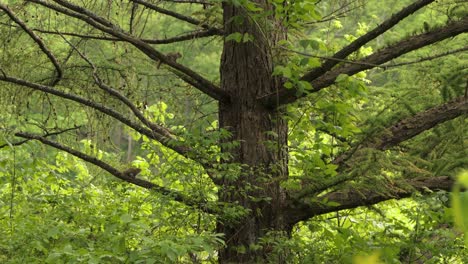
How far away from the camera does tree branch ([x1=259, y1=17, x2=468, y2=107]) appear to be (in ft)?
13.5

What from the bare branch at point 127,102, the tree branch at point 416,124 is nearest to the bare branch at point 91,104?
the bare branch at point 127,102

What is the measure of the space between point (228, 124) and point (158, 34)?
29.3 metres

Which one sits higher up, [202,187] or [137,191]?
[137,191]

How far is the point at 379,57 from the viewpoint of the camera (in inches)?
174

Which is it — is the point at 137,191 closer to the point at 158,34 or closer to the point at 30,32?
the point at 30,32

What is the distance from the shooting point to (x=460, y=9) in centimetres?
433

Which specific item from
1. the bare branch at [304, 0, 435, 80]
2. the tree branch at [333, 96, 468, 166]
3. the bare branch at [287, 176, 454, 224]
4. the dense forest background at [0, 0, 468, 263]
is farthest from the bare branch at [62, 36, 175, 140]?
the tree branch at [333, 96, 468, 166]

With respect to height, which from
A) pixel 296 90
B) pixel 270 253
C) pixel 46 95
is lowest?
pixel 270 253

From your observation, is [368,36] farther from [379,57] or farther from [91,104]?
[91,104]

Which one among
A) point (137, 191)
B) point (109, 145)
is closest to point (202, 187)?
point (109, 145)

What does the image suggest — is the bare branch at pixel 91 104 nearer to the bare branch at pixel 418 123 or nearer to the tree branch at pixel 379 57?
the tree branch at pixel 379 57

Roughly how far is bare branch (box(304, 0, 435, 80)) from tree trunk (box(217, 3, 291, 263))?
1.83ft

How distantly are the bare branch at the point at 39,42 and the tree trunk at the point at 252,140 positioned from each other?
1.43 m

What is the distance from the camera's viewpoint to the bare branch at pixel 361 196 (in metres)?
4.31
